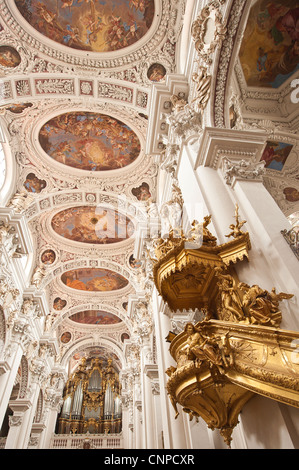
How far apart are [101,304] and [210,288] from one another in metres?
14.6

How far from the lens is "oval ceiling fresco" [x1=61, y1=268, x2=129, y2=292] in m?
16.2

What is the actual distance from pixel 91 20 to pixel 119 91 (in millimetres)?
1790

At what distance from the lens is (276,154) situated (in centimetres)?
845

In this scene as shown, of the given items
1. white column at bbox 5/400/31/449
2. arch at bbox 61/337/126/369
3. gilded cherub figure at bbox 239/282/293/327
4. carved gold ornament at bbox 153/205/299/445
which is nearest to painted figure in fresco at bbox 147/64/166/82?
carved gold ornament at bbox 153/205/299/445

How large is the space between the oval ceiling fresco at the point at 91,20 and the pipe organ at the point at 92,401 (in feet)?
62.4

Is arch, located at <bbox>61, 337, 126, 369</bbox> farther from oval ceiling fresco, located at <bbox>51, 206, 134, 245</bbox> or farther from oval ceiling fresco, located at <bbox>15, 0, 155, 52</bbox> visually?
oval ceiling fresco, located at <bbox>15, 0, 155, 52</bbox>

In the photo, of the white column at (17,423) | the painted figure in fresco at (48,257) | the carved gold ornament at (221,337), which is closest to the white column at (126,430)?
the white column at (17,423)

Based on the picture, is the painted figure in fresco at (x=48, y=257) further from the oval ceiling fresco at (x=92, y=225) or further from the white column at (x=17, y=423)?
the white column at (x=17, y=423)

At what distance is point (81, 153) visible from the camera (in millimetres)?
11359

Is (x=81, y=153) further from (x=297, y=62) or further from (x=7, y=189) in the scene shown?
(x=297, y=62)

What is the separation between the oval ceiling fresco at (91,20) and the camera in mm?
7641
